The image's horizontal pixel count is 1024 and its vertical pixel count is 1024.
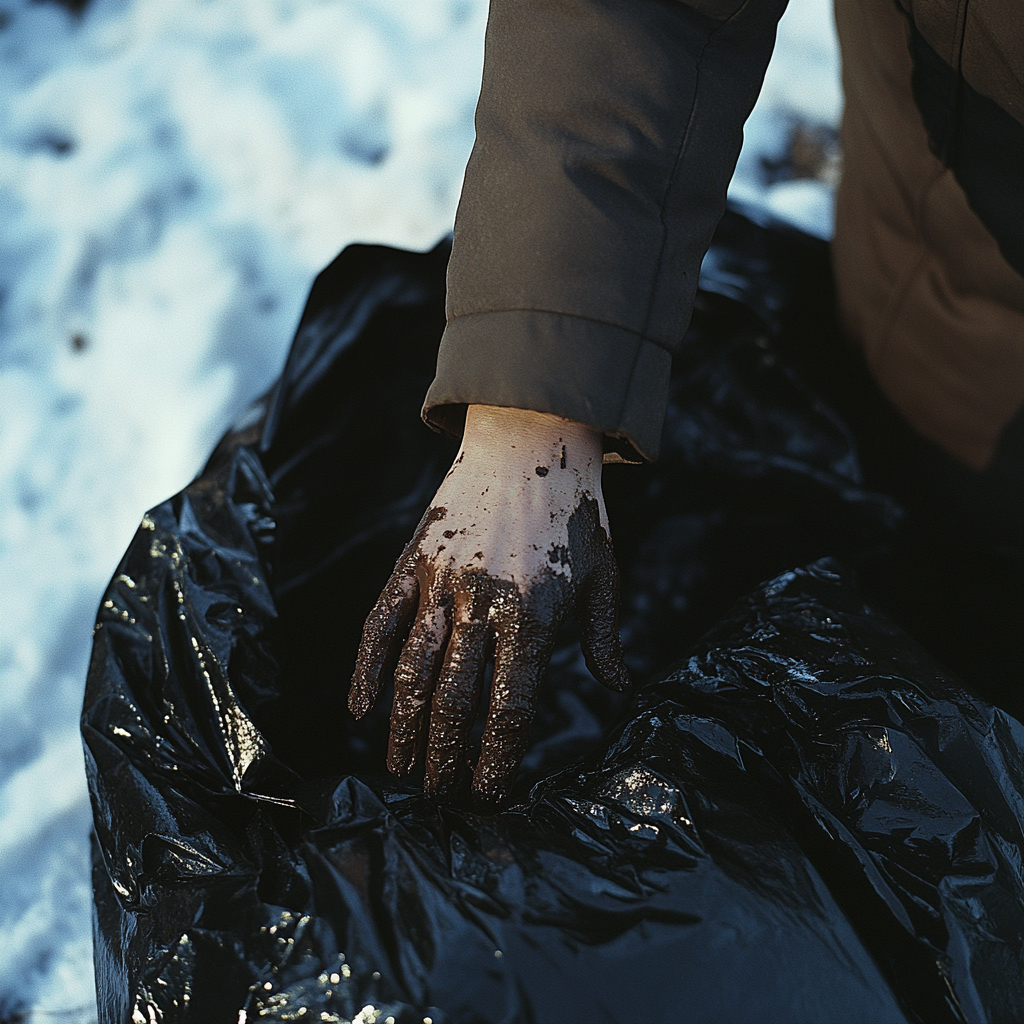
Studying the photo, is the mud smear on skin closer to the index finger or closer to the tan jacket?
the index finger

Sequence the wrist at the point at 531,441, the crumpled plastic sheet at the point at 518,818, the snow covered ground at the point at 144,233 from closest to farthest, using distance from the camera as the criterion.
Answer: the crumpled plastic sheet at the point at 518,818 → the wrist at the point at 531,441 → the snow covered ground at the point at 144,233

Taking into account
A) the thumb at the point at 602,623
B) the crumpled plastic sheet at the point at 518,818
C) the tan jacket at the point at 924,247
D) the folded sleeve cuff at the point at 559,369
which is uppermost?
the tan jacket at the point at 924,247

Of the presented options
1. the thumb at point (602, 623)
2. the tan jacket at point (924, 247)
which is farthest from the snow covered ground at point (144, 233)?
the thumb at point (602, 623)

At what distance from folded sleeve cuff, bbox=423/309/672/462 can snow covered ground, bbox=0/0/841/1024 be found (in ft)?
2.03

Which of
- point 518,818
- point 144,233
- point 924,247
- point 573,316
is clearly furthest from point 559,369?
point 144,233

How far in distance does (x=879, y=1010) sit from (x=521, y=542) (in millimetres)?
353

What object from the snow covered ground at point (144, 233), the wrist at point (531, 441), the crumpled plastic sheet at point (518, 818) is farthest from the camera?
the snow covered ground at point (144, 233)

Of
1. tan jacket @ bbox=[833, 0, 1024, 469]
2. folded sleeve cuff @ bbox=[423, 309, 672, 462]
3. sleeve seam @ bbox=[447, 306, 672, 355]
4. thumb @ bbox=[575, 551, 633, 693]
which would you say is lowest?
thumb @ bbox=[575, 551, 633, 693]

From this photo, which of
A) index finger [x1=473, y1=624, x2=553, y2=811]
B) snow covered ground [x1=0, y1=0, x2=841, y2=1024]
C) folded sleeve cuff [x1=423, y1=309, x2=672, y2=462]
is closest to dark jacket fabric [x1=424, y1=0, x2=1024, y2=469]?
folded sleeve cuff [x1=423, y1=309, x2=672, y2=462]

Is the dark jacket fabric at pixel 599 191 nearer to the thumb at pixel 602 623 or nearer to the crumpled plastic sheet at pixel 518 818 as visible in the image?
the thumb at pixel 602 623

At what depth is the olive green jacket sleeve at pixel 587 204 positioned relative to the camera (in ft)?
1.87

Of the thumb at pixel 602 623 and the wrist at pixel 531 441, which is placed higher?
the wrist at pixel 531 441

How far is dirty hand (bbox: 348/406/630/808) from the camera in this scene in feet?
1.89

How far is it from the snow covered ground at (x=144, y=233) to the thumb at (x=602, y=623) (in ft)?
1.94
